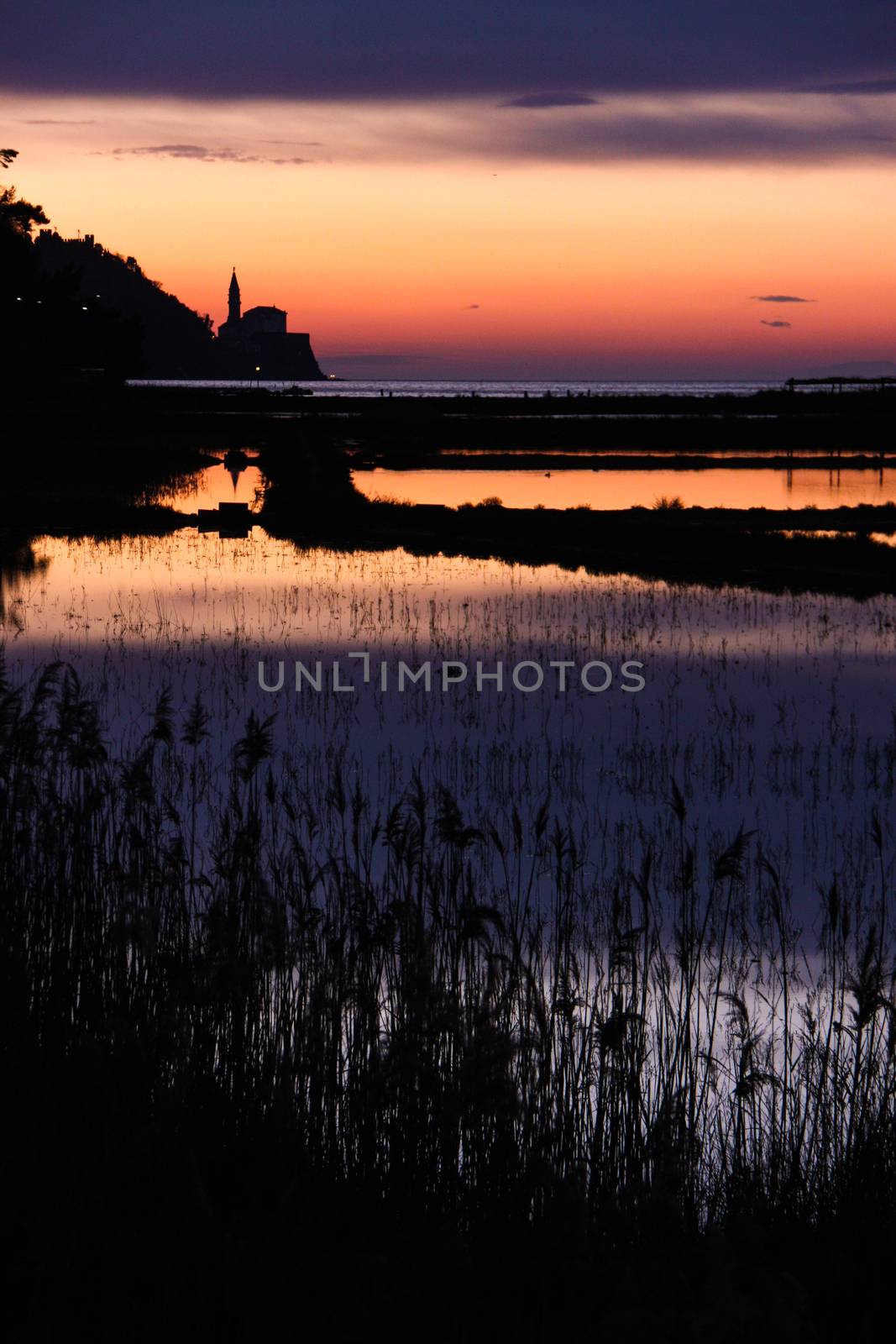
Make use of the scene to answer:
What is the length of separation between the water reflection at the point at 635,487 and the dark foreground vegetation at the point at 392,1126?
3211 cm

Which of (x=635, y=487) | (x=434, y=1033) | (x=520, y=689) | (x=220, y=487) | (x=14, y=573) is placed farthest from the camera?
(x=635, y=487)

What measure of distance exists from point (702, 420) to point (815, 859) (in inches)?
3470

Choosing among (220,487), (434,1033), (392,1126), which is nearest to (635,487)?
(220,487)

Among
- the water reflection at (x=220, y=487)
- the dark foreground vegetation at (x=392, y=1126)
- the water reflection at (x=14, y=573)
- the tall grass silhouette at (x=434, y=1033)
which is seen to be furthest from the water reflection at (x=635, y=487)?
the dark foreground vegetation at (x=392, y=1126)

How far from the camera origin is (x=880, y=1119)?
5289 millimetres

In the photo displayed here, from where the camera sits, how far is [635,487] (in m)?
47.7

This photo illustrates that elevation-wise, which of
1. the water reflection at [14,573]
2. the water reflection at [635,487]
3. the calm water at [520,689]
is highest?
the water reflection at [635,487]

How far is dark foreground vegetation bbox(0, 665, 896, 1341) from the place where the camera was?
4.20m

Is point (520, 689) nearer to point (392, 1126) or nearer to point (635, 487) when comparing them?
point (392, 1126)

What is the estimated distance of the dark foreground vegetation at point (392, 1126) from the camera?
420 cm

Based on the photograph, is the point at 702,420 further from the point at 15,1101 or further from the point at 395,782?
the point at 15,1101

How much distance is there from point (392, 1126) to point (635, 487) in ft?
143

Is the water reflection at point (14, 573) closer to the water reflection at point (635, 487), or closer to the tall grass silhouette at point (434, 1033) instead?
the water reflection at point (635, 487)

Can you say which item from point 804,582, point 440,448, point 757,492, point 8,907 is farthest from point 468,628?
point 440,448
